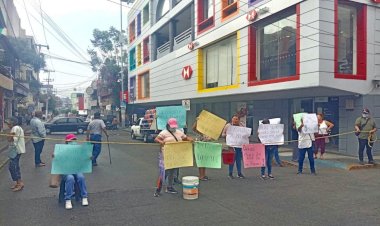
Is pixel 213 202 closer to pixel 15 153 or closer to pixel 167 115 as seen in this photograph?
pixel 167 115

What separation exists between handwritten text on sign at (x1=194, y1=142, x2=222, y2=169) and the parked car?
74.7ft

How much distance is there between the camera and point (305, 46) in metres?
12.5

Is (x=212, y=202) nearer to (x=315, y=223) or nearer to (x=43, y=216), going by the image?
(x=315, y=223)

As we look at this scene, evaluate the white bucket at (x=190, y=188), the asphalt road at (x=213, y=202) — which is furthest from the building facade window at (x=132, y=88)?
the white bucket at (x=190, y=188)

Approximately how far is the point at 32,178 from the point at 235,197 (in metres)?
5.52

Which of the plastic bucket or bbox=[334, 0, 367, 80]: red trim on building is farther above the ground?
bbox=[334, 0, 367, 80]: red trim on building

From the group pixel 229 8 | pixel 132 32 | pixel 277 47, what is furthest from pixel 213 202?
pixel 132 32

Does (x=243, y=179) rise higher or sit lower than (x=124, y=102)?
lower

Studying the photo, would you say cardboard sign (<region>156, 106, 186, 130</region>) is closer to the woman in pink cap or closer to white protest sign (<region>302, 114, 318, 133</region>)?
the woman in pink cap

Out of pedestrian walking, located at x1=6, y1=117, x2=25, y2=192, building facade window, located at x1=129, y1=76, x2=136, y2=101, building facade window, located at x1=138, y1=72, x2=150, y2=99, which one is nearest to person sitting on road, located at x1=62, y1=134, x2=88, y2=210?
pedestrian walking, located at x1=6, y1=117, x2=25, y2=192

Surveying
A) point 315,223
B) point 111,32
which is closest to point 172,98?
point 315,223

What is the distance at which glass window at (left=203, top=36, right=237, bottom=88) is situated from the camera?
703 inches

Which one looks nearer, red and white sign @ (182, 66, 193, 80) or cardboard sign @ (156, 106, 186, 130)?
cardboard sign @ (156, 106, 186, 130)

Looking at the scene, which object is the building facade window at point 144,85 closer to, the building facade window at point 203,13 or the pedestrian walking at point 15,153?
the building facade window at point 203,13
